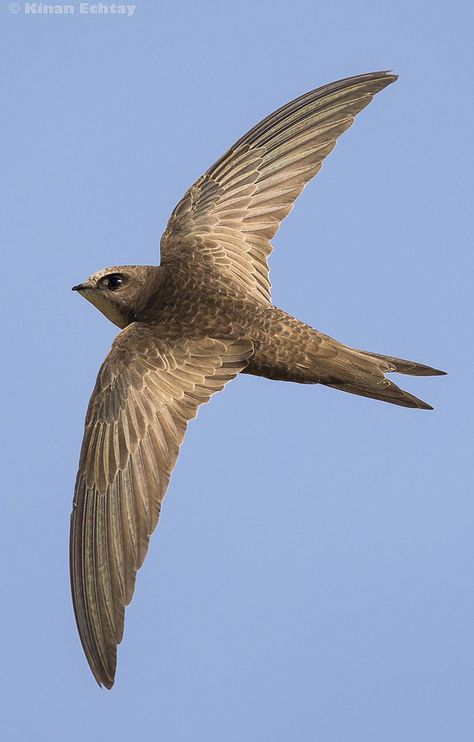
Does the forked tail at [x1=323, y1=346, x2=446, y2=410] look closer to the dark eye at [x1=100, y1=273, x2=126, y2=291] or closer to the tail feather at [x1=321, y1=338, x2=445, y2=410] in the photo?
the tail feather at [x1=321, y1=338, x2=445, y2=410]

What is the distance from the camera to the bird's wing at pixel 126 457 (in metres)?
7.25

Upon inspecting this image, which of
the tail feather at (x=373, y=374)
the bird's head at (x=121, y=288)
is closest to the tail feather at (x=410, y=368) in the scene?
the tail feather at (x=373, y=374)

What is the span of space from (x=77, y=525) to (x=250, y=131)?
2603mm

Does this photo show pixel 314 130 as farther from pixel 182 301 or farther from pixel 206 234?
pixel 182 301

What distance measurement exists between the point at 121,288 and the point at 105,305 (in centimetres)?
14

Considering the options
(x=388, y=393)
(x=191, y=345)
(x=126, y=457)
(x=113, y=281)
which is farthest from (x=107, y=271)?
(x=388, y=393)

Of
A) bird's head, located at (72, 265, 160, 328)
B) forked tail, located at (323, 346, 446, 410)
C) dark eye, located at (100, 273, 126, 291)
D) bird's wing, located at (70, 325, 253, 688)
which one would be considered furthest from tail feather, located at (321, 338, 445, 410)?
dark eye, located at (100, 273, 126, 291)

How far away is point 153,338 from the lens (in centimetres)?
793

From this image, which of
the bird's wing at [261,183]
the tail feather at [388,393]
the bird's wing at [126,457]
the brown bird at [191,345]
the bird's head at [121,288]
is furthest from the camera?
the bird's wing at [261,183]

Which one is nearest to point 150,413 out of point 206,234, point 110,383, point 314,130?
point 110,383

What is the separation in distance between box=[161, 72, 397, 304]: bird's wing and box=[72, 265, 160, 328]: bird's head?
0.77 ft

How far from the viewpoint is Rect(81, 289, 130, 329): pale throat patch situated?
27.5 ft

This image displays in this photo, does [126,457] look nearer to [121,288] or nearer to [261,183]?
[121,288]

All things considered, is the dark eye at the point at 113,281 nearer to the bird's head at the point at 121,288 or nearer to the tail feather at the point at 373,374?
the bird's head at the point at 121,288
